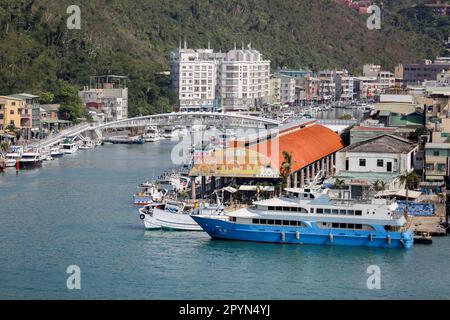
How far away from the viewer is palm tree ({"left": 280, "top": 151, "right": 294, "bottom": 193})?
26.3m

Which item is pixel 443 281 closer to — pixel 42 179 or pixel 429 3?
pixel 42 179

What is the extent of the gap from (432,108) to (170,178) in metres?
8.16

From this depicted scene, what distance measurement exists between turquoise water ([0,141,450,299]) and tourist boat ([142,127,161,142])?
17644mm

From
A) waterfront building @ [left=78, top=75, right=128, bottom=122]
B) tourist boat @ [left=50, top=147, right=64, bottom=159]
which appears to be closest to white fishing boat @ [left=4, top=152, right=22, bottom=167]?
tourist boat @ [left=50, top=147, right=64, bottom=159]

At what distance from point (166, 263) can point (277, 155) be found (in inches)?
286

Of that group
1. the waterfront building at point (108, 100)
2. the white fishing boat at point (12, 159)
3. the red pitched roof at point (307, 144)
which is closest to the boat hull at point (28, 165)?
the white fishing boat at point (12, 159)

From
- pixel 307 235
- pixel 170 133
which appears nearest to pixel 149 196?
pixel 307 235

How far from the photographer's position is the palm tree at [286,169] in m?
26.3

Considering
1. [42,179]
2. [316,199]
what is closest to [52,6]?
[42,179]

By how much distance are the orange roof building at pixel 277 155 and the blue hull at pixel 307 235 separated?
3.30m

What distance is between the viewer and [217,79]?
187 ft

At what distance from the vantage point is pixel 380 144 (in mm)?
29750
